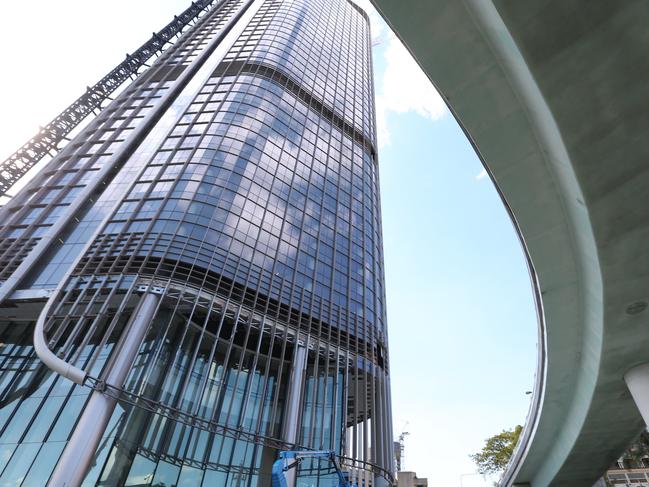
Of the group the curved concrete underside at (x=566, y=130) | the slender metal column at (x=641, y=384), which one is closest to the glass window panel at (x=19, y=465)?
the curved concrete underside at (x=566, y=130)

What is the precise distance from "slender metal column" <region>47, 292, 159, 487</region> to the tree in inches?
1668

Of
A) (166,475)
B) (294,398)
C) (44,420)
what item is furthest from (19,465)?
(294,398)

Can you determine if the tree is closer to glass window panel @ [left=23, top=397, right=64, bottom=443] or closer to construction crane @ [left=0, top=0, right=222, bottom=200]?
glass window panel @ [left=23, top=397, right=64, bottom=443]

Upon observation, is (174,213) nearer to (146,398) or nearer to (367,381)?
(146,398)

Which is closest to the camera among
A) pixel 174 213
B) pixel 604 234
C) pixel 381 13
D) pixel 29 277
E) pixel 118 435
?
pixel 381 13

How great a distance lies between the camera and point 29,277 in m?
31.2

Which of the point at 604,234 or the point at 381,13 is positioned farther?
the point at 604,234

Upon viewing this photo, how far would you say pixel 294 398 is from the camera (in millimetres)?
29391

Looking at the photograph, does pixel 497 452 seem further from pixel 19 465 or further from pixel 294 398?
pixel 19 465

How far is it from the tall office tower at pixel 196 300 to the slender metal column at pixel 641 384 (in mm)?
19517

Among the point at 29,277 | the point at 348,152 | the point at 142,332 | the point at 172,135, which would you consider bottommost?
the point at 142,332

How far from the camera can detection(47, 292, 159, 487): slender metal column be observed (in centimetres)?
1898

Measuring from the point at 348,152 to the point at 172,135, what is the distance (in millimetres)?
25188

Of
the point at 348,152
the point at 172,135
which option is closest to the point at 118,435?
the point at 172,135
